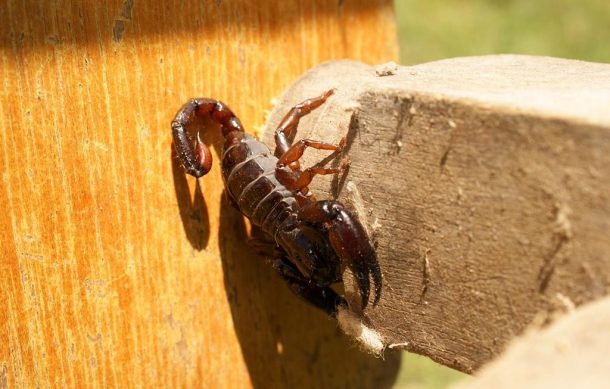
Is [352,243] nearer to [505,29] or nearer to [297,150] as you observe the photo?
[297,150]

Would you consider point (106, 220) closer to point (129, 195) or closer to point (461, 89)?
point (129, 195)

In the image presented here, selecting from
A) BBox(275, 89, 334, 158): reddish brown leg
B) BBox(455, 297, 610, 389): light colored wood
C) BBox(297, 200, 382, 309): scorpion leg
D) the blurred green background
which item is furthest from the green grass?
BBox(455, 297, 610, 389): light colored wood

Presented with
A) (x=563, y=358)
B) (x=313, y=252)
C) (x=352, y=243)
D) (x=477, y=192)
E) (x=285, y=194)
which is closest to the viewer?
(x=563, y=358)

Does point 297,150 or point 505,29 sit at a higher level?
point 297,150

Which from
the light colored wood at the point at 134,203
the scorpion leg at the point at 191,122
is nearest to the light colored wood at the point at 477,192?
the scorpion leg at the point at 191,122

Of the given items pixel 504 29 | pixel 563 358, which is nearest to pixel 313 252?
pixel 563 358

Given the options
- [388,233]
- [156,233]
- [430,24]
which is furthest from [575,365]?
[430,24]
